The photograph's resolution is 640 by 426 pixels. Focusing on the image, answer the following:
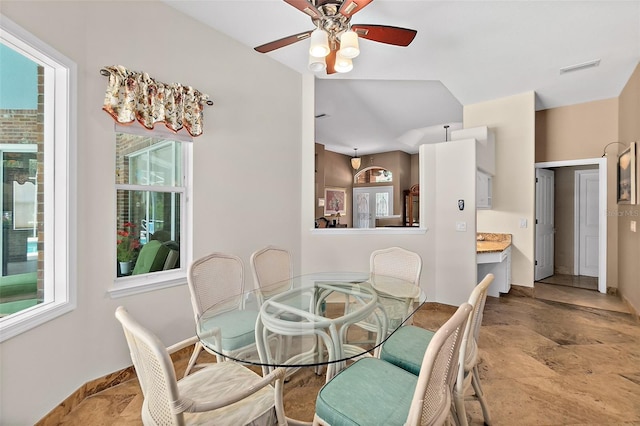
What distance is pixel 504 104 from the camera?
14.6 feet

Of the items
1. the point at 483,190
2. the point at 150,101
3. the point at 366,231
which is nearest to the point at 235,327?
the point at 150,101

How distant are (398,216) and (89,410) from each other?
7.98 metres

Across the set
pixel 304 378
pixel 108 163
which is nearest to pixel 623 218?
pixel 304 378

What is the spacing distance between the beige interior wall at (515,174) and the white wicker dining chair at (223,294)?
406 cm

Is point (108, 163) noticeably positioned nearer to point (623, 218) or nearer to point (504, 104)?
point (504, 104)

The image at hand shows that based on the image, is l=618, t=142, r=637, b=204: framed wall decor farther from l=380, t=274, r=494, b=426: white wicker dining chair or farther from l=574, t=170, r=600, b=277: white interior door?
l=380, t=274, r=494, b=426: white wicker dining chair

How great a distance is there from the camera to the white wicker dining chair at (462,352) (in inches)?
56.6

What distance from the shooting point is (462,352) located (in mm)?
1447

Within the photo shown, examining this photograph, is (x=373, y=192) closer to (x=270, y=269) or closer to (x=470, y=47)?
(x=470, y=47)

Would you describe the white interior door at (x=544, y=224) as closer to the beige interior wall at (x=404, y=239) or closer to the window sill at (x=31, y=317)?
the beige interior wall at (x=404, y=239)

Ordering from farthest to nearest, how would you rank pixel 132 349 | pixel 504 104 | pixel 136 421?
pixel 504 104
pixel 136 421
pixel 132 349

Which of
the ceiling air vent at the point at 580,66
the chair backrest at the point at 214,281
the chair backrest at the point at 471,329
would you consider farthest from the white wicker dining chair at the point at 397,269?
the ceiling air vent at the point at 580,66

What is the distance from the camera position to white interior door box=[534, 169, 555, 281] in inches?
205

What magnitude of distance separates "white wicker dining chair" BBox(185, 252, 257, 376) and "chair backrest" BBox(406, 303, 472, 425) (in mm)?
984
